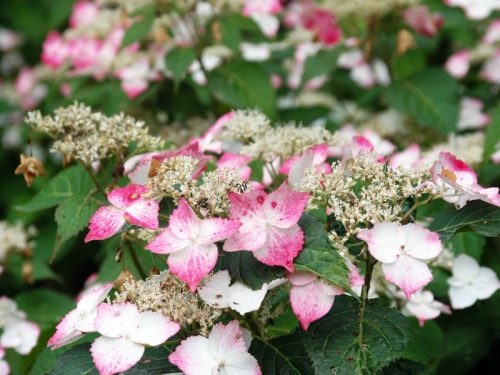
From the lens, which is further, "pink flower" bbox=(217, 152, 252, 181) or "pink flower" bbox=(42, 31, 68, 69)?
"pink flower" bbox=(42, 31, 68, 69)

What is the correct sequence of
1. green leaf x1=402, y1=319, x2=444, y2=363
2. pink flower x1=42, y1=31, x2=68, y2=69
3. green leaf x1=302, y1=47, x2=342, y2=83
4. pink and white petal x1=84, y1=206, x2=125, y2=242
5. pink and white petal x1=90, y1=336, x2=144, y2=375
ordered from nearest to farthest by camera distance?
pink and white petal x1=90, y1=336, x2=144, y2=375, pink and white petal x1=84, y1=206, x2=125, y2=242, green leaf x1=402, y1=319, x2=444, y2=363, green leaf x1=302, y1=47, x2=342, y2=83, pink flower x1=42, y1=31, x2=68, y2=69

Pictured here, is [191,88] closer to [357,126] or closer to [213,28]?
[213,28]

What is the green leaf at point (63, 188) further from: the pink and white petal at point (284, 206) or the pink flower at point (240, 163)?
the pink and white petal at point (284, 206)

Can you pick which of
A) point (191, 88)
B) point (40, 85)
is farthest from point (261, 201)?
point (40, 85)

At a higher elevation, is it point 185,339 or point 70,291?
point 185,339

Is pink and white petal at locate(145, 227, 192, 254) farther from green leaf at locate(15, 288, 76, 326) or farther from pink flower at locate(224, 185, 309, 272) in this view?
green leaf at locate(15, 288, 76, 326)

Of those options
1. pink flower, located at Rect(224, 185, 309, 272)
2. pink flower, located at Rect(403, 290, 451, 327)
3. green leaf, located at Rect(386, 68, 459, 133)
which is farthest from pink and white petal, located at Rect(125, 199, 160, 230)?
green leaf, located at Rect(386, 68, 459, 133)

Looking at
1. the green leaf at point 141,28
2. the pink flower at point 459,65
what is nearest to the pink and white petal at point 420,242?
the green leaf at point 141,28
